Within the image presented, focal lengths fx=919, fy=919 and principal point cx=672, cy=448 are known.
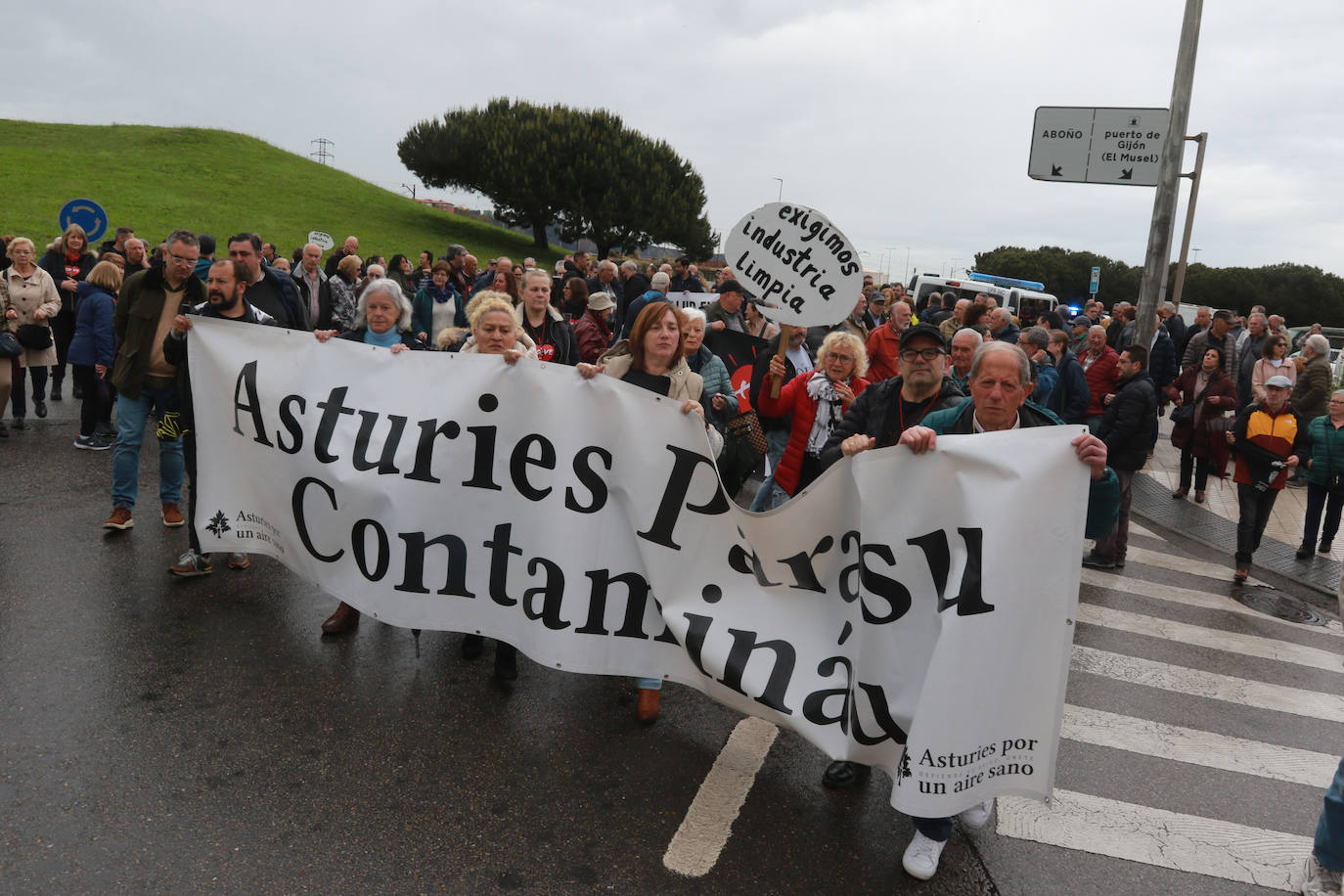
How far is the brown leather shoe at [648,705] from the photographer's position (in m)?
4.22

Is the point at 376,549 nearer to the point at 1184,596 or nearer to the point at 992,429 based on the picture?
the point at 992,429

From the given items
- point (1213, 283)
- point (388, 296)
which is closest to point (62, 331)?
point (388, 296)

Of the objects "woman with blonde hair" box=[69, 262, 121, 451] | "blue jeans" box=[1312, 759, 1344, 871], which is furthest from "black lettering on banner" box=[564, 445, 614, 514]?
"woman with blonde hair" box=[69, 262, 121, 451]

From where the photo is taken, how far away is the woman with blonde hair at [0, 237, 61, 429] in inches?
347

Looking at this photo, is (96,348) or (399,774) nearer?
(399,774)

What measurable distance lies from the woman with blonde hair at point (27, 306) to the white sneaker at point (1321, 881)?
10.0 meters

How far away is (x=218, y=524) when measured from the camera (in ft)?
16.3

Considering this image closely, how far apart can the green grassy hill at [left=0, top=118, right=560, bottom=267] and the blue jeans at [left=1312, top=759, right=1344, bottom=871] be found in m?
32.1

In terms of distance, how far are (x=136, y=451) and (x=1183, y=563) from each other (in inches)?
344

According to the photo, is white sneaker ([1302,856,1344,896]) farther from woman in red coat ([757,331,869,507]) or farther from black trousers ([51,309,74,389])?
black trousers ([51,309,74,389])

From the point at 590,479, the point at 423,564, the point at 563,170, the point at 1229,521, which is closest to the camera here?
the point at 590,479

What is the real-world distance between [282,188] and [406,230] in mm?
6457

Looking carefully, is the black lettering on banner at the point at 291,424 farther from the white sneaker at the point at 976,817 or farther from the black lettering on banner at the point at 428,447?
the white sneaker at the point at 976,817

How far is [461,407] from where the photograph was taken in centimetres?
437
